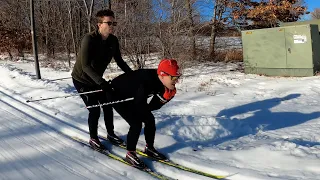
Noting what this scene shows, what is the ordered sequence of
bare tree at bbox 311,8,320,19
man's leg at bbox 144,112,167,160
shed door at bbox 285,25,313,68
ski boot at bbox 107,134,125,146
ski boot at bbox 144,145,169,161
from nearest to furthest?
man's leg at bbox 144,112,167,160, ski boot at bbox 144,145,169,161, ski boot at bbox 107,134,125,146, shed door at bbox 285,25,313,68, bare tree at bbox 311,8,320,19

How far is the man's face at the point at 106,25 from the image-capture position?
421 cm

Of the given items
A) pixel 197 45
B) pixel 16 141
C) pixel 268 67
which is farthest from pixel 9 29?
pixel 16 141

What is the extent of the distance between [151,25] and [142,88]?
9906 millimetres

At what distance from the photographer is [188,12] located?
1373 centimetres

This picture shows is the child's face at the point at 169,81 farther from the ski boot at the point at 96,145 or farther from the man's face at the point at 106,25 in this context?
the ski boot at the point at 96,145

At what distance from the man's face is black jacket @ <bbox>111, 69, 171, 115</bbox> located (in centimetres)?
68

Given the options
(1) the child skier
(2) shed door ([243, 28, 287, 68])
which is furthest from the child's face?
(2) shed door ([243, 28, 287, 68])

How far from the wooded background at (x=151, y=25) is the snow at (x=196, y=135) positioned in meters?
4.32

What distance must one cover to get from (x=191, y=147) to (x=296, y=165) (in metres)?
1.40

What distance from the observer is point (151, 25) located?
13.3m

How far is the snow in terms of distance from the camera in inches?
152

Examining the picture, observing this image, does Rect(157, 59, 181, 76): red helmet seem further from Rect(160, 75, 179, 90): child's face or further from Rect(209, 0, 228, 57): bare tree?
Rect(209, 0, 228, 57): bare tree

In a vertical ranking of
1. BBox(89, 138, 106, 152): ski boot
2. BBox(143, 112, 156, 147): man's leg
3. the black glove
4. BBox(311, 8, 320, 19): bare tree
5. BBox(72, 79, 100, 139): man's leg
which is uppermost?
BBox(311, 8, 320, 19): bare tree

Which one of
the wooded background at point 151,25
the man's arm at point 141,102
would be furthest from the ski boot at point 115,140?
the wooded background at point 151,25
